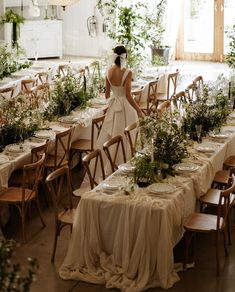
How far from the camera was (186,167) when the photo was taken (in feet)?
21.3

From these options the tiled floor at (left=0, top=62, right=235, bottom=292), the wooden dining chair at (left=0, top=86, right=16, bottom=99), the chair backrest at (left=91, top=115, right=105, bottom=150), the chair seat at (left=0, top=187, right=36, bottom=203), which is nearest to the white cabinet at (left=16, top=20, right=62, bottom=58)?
the wooden dining chair at (left=0, top=86, right=16, bottom=99)

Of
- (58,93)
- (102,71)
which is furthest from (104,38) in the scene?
(58,93)

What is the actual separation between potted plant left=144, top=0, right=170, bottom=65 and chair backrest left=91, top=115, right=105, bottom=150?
640cm

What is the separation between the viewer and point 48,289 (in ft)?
18.4

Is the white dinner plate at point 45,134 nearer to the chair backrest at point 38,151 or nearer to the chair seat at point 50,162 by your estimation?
the chair seat at point 50,162

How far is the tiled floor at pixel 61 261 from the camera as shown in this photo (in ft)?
18.5

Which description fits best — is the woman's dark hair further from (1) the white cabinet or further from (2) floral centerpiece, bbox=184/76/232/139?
(1) the white cabinet

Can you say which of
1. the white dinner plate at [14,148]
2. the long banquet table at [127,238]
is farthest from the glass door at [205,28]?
the long banquet table at [127,238]

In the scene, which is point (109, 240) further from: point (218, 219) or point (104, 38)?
point (104, 38)

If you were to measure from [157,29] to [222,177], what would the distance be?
30.1 ft

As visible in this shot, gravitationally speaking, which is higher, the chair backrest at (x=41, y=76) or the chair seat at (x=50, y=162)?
the chair backrest at (x=41, y=76)

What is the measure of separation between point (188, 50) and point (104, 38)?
8.22ft

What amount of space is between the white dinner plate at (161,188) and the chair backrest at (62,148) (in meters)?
2.00

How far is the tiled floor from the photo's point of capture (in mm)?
5629
